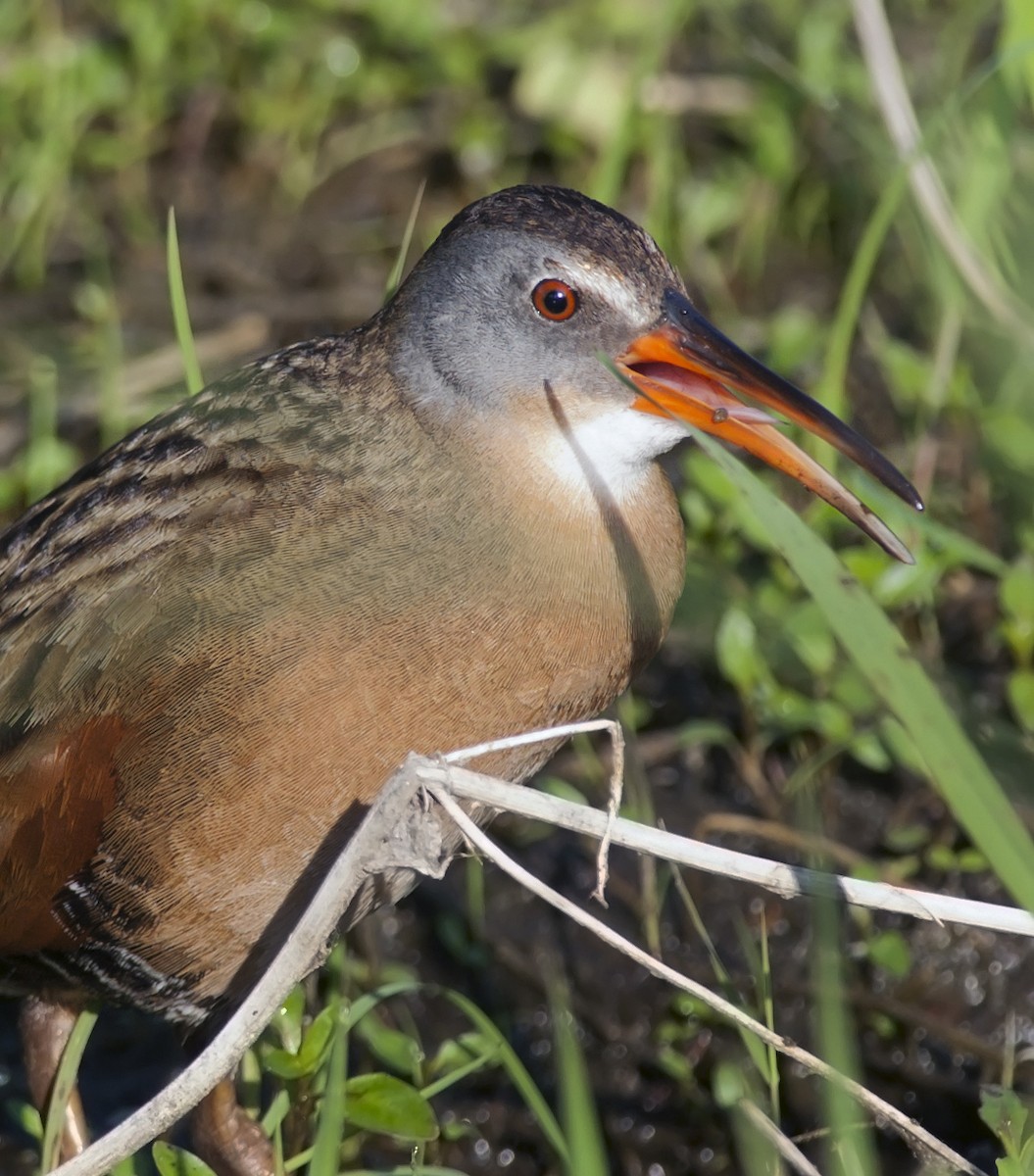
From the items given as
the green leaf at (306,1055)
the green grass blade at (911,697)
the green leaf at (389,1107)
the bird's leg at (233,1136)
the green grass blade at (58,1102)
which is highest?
the green grass blade at (911,697)

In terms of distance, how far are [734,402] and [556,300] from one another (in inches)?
11.6

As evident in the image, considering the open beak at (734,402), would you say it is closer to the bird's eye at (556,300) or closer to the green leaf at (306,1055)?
the bird's eye at (556,300)

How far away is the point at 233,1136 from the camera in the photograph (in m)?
2.89

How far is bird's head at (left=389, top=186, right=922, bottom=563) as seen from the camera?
254 cm

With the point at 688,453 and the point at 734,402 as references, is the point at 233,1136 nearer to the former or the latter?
the point at 734,402

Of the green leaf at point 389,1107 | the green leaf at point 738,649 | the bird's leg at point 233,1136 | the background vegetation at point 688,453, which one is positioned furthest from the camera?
→ the green leaf at point 738,649

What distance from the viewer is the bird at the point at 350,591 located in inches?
96.7

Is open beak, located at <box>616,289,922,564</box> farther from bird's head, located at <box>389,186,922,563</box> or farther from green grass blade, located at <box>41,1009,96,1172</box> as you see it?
green grass blade, located at <box>41,1009,96,1172</box>

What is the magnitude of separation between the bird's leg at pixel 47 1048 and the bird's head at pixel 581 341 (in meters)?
A: 1.20

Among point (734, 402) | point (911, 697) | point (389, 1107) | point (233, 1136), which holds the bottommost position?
point (233, 1136)

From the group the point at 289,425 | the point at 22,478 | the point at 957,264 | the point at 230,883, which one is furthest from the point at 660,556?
the point at 22,478

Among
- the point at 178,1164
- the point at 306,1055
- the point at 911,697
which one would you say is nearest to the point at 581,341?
the point at 911,697

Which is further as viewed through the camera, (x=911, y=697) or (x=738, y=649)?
(x=738, y=649)

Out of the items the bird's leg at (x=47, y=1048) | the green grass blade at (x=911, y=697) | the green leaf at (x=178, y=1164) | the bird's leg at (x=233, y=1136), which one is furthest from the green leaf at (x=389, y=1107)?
the green grass blade at (x=911, y=697)
